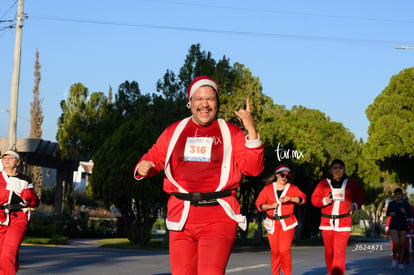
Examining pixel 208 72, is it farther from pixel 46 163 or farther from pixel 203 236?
pixel 203 236

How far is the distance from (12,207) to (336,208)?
196 inches

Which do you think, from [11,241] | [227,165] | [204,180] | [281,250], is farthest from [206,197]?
[281,250]

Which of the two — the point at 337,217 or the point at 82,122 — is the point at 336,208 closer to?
the point at 337,217

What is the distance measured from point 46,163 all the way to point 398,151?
1715 centimetres

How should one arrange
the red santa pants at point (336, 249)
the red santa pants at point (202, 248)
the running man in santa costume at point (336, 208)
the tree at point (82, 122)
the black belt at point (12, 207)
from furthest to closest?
1. the tree at point (82, 122)
2. the running man in santa costume at point (336, 208)
3. the red santa pants at point (336, 249)
4. the black belt at point (12, 207)
5. the red santa pants at point (202, 248)

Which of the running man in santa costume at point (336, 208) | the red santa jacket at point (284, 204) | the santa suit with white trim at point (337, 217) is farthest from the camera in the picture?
the red santa jacket at point (284, 204)

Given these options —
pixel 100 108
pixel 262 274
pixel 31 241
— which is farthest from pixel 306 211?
pixel 262 274

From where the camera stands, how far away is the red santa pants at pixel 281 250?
474 inches

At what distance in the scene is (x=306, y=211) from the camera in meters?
45.3

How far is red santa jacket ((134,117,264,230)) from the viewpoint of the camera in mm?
5523

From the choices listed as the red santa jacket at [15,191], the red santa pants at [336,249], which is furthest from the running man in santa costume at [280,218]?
the red santa jacket at [15,191]

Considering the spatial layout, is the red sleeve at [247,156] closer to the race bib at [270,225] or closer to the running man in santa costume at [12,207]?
the running man in santa costume at [12,207]

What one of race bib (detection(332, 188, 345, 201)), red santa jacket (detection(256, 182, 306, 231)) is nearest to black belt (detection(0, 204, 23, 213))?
red santa jacket (detection(256, 182, 306, 231))

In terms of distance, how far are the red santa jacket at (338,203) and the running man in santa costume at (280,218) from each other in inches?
17.5
